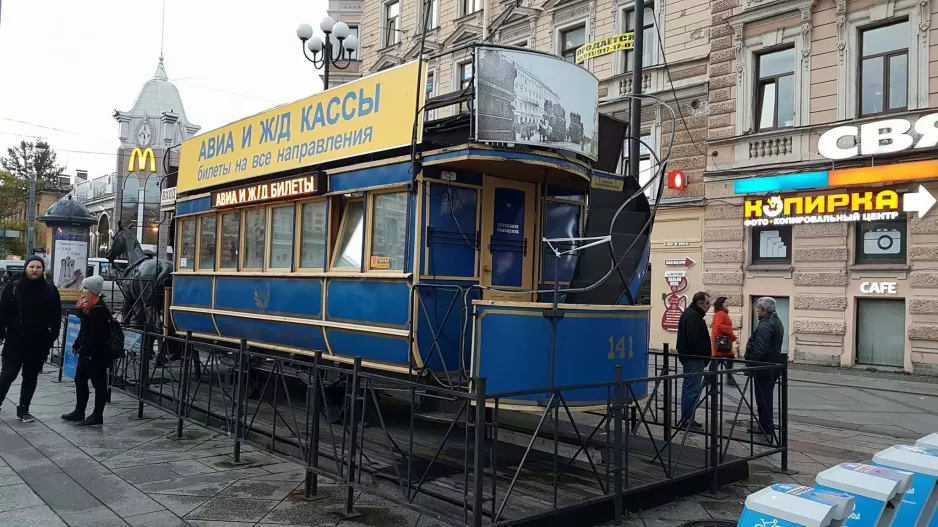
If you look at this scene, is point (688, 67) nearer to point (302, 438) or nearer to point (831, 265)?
point (831, 265)

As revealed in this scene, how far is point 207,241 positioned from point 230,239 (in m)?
0.85

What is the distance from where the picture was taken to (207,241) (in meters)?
11.4

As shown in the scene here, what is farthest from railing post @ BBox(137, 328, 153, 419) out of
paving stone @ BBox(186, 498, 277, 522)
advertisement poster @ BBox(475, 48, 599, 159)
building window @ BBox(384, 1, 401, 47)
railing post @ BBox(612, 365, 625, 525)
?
building window @ BBox(384, 1, 401, 47)

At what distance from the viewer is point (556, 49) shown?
23.7 meters

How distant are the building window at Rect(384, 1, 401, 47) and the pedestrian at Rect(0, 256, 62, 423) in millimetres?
22569

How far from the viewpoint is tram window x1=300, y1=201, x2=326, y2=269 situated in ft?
28.9

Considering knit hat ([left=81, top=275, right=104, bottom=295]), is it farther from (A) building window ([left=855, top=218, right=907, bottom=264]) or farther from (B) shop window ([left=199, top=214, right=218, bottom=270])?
(A) building window ([left=855, top=218, right=907, bottom=264])

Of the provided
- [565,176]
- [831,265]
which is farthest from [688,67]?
[565,176]

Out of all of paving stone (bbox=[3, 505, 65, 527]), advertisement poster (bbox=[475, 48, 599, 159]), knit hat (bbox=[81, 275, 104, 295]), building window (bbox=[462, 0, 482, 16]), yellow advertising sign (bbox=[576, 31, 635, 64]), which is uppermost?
building window (bbox=[462, 0, 482, 16])

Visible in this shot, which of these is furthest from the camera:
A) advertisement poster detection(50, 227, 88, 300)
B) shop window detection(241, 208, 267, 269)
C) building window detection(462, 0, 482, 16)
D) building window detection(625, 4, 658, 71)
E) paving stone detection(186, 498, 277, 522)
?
building window detection(462, 0, 482, 16)

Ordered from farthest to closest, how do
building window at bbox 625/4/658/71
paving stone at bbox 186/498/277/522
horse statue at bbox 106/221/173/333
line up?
building window at bbox 625/4/658/71
horse statue at bbox 106/221/173/333
paving stone at bbox 186/498/277/522

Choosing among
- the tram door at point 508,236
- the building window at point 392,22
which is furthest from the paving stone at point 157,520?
the building window at point 392,22

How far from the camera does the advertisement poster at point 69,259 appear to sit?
1989cm

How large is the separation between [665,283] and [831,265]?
15.6 ft
